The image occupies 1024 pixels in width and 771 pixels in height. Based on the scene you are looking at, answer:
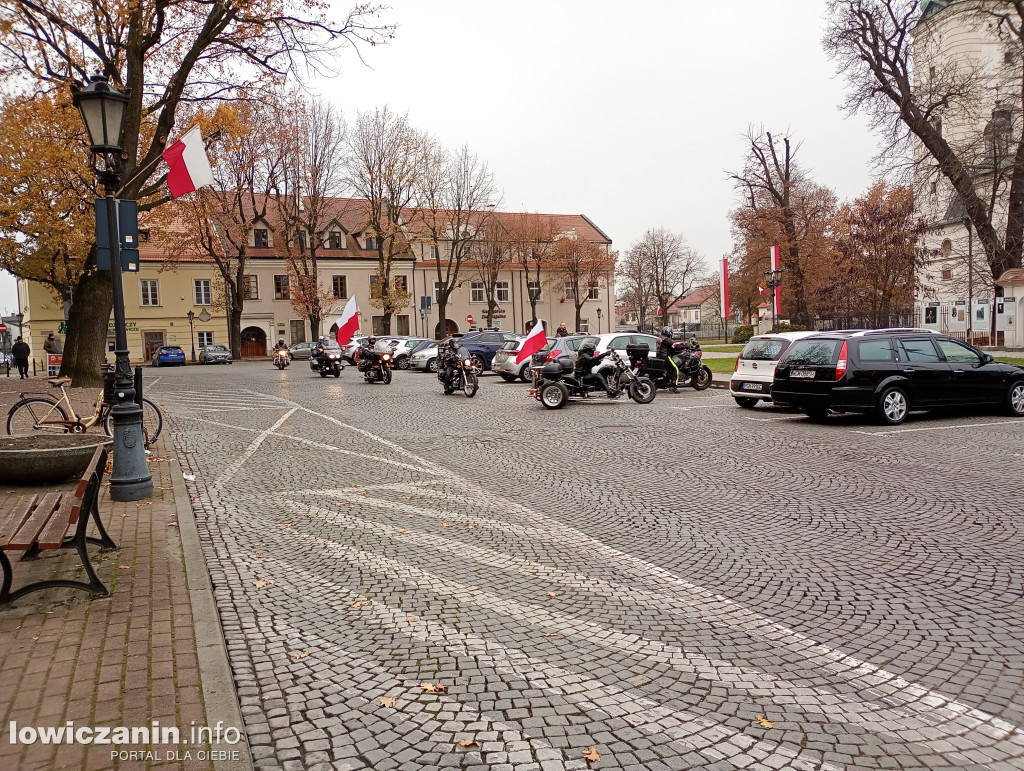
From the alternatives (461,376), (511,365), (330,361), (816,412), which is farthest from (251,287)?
(816,412)

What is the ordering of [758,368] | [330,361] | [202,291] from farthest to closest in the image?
[202,291] < [330,361] < [758,368]

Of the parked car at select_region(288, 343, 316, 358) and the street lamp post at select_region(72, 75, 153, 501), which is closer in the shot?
the street lamp post at select_region(72, 75, 153, 501)

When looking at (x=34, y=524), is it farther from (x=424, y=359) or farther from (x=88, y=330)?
(x=424, y=359)

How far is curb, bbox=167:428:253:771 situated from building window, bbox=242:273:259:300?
56.8 m

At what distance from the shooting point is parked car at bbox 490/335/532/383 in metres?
25.2

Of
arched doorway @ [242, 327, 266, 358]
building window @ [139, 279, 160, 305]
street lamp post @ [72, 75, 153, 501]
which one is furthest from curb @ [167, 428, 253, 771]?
arched doorway @ [242, 327, 266, 358]

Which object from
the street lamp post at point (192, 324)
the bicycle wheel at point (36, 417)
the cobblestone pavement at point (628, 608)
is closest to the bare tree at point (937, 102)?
the cobblestone pavement at point (628, 608)

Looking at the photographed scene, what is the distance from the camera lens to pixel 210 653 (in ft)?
12.5

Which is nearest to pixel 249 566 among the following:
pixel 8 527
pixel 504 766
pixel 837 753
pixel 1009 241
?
pixel 8 527

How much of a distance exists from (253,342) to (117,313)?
55863 millimetres

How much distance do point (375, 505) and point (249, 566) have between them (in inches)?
79.5

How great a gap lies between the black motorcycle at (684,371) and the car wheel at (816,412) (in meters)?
5.49

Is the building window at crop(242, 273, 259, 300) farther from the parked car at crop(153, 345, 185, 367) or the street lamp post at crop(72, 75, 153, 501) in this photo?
the street lamp post at crop(72, 75, 153, 501)

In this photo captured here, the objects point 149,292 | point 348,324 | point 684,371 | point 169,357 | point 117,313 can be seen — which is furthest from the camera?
point 149,292
